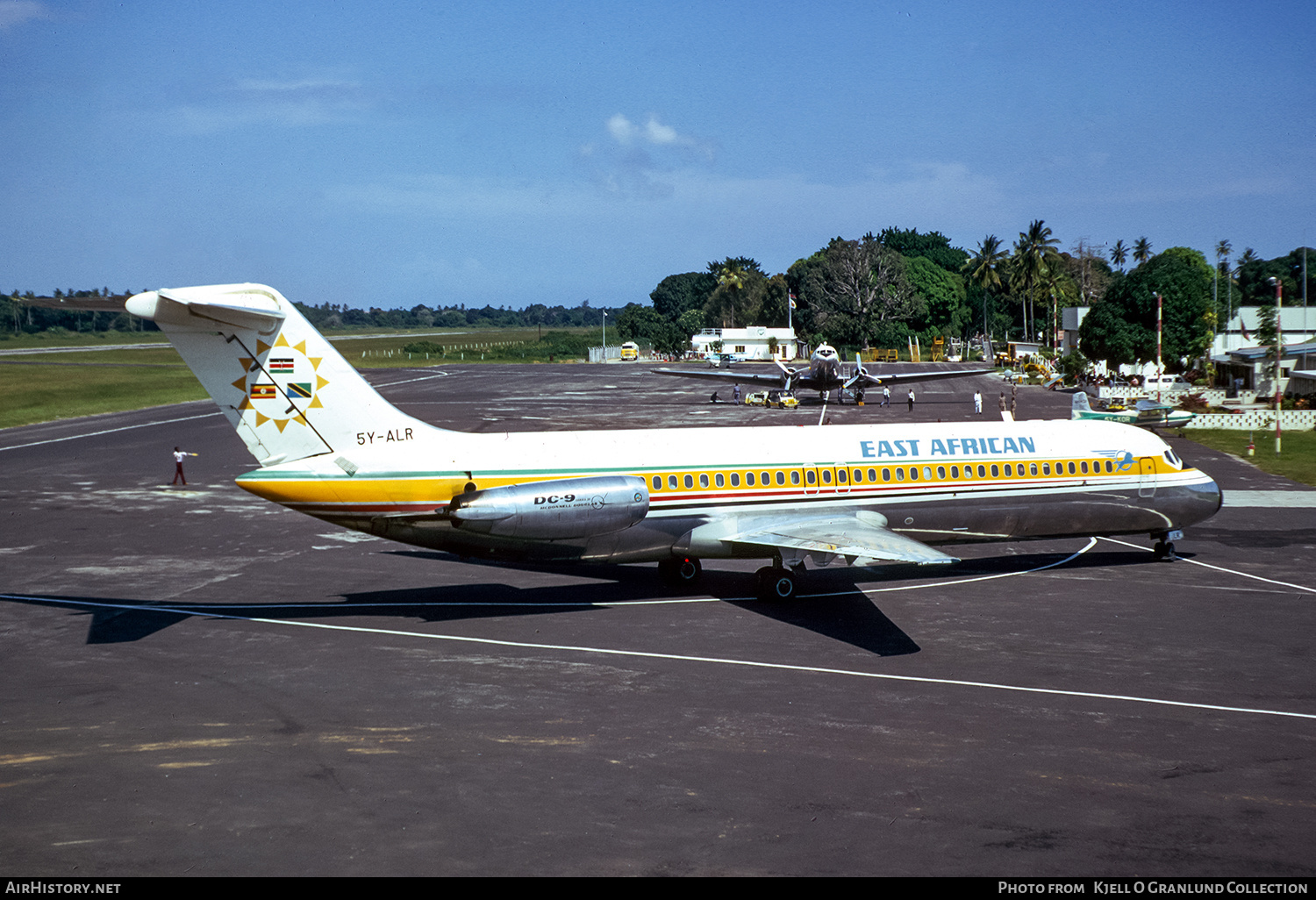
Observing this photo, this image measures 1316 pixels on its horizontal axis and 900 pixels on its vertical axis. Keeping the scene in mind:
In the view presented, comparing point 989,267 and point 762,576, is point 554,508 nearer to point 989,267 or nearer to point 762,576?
point 762,576

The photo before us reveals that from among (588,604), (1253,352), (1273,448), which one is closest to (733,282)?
(1253,352)

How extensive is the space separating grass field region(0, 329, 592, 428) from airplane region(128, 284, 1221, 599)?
52.8 meters

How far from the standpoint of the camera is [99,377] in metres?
95.8

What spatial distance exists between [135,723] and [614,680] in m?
7.19

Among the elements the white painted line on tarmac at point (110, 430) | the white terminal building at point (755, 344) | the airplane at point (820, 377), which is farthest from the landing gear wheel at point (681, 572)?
the white terminal building at point (755, 344)

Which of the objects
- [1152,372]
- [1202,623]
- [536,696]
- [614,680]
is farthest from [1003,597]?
[1152,372]

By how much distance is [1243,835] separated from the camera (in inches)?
439

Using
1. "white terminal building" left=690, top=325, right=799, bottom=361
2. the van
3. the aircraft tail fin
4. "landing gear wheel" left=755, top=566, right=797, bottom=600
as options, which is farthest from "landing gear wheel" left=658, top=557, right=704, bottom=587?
"white terminal building" left=690, top=325, right=799, bottom=361

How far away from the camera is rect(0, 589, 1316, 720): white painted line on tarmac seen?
50.5ft

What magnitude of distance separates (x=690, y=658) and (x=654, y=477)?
4.68m

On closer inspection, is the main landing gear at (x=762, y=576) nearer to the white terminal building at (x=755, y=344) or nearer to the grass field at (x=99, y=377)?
the grass field at (x=99, y=377)

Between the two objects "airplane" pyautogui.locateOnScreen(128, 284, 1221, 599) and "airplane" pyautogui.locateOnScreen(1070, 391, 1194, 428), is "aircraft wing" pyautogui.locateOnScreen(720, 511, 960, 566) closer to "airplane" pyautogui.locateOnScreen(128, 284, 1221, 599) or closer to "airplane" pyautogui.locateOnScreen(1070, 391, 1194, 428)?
"airplane" pyautogui.locateOnScreen(128, 284, 1221, 599)

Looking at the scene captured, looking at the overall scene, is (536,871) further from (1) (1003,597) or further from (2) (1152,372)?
(2) (1152,372)

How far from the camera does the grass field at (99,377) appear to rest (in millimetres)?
73000
